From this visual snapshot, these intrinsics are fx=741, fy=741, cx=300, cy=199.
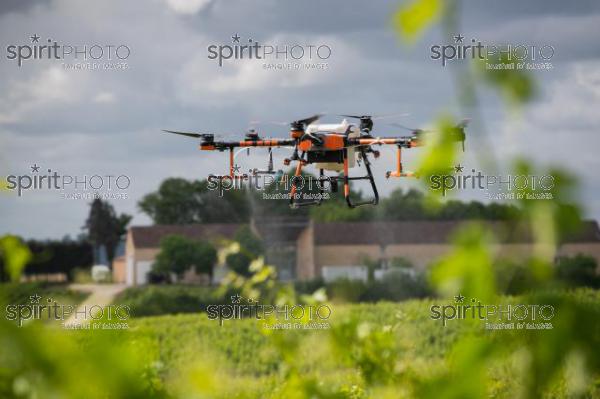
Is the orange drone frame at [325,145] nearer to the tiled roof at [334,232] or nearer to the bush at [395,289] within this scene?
the bush at [395,289]

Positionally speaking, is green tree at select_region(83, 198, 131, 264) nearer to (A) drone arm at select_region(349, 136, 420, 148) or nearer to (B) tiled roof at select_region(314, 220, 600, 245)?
(B) tiled roof at select_region(314, 220, 600, 245)

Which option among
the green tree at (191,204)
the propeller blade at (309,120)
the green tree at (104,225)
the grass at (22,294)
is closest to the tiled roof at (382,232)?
the green tree at (191,204)

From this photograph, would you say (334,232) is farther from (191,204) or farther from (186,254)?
(186,254)

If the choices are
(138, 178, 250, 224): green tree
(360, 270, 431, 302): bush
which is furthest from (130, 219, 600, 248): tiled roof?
(360, 270, 431, 302): bush

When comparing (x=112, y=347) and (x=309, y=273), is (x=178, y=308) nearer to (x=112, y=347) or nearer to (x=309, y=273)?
(x=309, y=273)

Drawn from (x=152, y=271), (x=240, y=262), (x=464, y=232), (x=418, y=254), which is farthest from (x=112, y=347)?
(x=418, y=254)

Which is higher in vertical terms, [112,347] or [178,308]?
[112,347]
